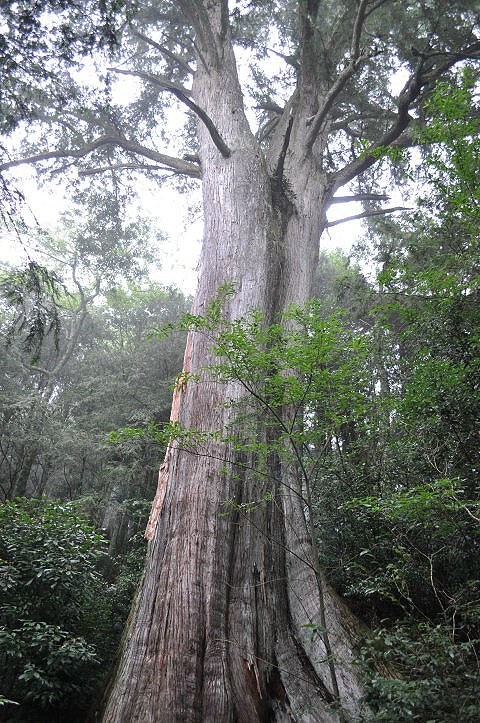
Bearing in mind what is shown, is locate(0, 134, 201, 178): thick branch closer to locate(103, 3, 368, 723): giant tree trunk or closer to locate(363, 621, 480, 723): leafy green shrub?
locate(103, 3, 368, 723): giant tree trunk

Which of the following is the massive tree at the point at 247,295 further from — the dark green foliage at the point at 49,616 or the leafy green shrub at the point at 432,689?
the dark green foliage at the point at 49,616

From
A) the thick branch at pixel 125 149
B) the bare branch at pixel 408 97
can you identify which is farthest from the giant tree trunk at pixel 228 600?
the thick branch at pixel 125 149

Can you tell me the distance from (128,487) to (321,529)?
23.1 feet

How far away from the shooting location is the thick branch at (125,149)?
795 cm

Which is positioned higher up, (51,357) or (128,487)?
(51,357)

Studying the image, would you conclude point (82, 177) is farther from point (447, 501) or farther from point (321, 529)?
point (447, 501)

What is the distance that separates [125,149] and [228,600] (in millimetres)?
7643

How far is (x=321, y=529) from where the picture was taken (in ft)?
16.3

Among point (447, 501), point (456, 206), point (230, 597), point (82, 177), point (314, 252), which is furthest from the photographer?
point (82, 177)

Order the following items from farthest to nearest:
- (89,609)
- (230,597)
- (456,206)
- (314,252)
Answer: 1. (314,252)
2. (89,609)
3. (456,206)
4. (230,597)

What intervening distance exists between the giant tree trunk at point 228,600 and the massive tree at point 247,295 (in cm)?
1

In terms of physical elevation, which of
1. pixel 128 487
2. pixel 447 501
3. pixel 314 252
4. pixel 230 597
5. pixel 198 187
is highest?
pixel 198 187

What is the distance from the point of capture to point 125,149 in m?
8.35

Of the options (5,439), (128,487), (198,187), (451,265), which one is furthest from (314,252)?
(5,439)
